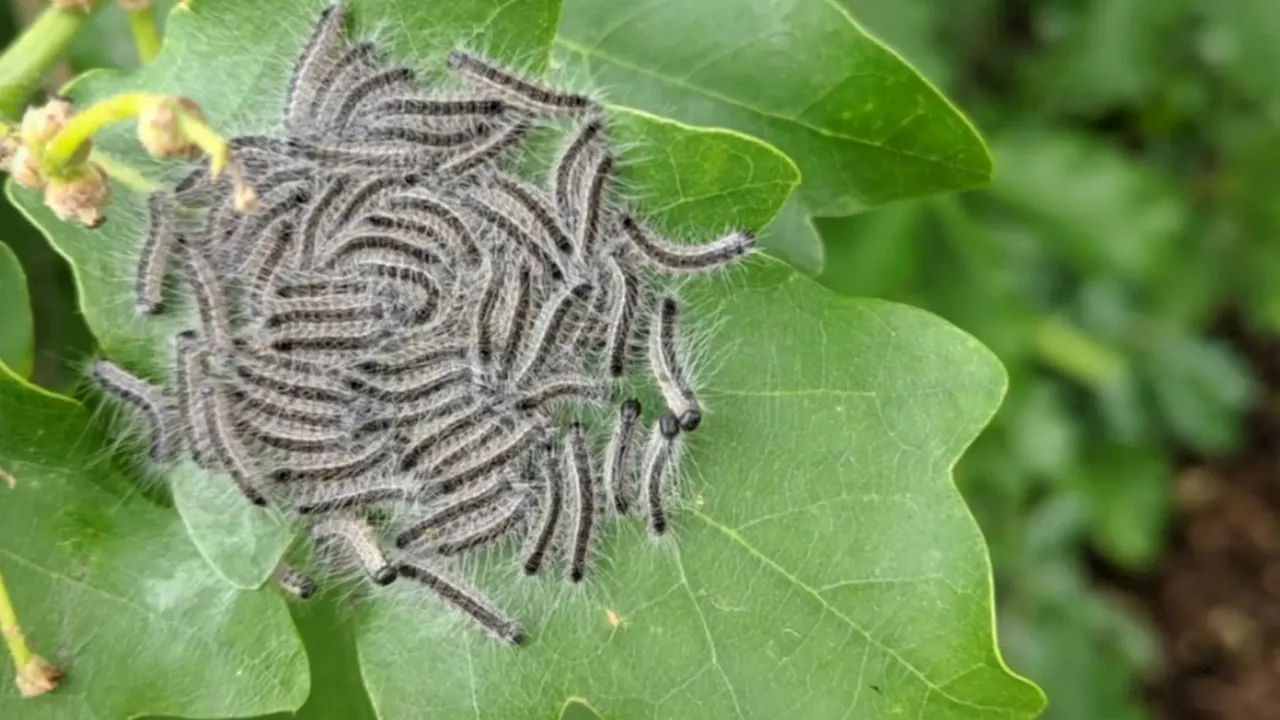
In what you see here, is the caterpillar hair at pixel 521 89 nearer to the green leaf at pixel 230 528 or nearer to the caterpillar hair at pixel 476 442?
the caterpillar hair at pixel 476 442

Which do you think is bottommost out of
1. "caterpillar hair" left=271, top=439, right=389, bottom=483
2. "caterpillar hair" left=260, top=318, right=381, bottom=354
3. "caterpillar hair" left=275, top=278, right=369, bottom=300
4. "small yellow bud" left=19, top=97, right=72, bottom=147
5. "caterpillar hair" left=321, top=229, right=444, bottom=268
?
"caterpillar hair" left=271, top=439, right=389, bottom=483

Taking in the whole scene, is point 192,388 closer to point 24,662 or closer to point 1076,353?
point 24,662

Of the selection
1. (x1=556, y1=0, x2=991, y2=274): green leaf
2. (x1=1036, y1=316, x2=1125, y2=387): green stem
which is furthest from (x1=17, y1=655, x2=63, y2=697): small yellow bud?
(x1=1036, y1=316, x2=1125, y2=387): green stem

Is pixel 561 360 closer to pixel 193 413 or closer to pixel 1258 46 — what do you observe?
pixel 193 413

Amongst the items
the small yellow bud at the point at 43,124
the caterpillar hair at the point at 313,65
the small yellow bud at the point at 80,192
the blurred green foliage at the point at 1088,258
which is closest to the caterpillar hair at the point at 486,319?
the caterpillar hair at the point at 313,65

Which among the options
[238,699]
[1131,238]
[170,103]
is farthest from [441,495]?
[1131,238]

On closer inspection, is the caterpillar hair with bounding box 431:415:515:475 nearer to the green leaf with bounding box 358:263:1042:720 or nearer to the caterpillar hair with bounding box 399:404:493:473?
the caterpillar hair with bounding box 399:404:493:473

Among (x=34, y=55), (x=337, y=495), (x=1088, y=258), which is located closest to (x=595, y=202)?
(x=337, y=495)
